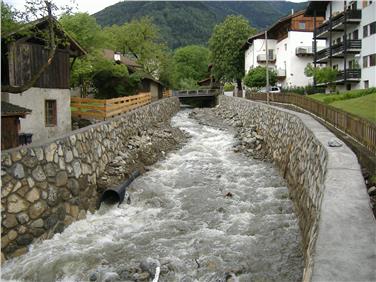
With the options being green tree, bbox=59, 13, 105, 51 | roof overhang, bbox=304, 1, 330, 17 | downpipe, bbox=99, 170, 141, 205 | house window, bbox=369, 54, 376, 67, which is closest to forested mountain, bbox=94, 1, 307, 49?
roof overhang, bbox=304, 1, 330, 17

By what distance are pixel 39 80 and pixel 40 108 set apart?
4.62 feet

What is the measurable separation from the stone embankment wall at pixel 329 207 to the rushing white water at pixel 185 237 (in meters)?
0.73

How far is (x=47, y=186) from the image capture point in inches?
404

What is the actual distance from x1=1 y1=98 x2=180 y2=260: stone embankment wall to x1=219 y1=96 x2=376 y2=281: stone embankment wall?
631cm

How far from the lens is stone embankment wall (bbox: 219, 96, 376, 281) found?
4258 millimetres

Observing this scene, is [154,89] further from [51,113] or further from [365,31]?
[51,113]

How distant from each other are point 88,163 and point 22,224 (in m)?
4.09

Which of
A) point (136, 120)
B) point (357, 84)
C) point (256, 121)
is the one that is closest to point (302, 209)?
point (136, 120)

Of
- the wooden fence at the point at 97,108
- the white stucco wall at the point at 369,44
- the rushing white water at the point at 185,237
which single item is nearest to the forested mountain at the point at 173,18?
the white stucco wall at the point at 369,44

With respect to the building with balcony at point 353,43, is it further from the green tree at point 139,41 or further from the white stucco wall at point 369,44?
the green tree at point 139,41

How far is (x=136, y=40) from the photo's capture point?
183 feet

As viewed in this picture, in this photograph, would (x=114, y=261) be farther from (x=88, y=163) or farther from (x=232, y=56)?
(x=232, y=56)

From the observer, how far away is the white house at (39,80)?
18047 mm

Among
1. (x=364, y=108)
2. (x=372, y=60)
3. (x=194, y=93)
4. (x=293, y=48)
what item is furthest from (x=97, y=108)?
(x=194, y=93)
